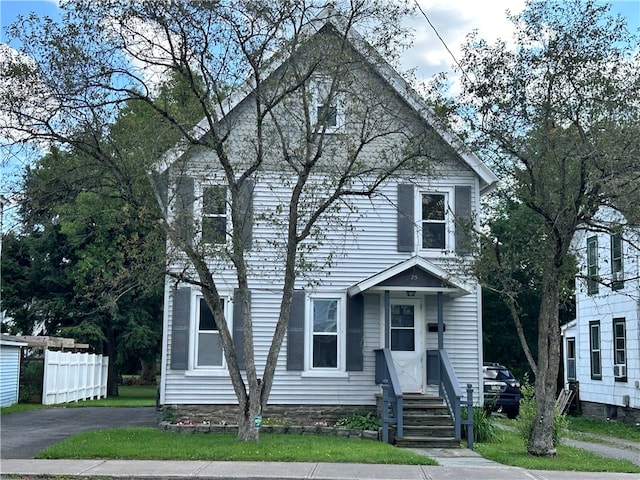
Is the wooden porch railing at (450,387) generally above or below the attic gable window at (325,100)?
below

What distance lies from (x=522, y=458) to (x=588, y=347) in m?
13.3

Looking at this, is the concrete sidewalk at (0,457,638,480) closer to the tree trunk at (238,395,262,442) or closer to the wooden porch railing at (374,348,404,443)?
the tree trunk at (238,395,262,442)

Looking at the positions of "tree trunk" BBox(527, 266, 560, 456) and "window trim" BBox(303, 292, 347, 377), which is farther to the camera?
"window trim" BBox(303, 292, 347, 377)

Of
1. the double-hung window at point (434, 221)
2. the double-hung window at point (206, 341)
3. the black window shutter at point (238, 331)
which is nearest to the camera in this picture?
the black window shutter at point (238, 331)

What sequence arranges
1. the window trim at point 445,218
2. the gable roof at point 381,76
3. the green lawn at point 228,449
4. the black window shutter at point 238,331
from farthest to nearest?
the window trim at point 445,218, the black window shutter at point 238,331, the gable roof at point 381,76, the green lawn at point 228,449

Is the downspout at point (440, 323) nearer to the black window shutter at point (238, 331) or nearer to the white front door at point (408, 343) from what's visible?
the white front door at point (408, 343)

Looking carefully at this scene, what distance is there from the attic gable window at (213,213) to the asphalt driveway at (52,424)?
16.1 ft

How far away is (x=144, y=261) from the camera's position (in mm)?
14352

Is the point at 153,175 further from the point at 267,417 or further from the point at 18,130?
the point at 267,417

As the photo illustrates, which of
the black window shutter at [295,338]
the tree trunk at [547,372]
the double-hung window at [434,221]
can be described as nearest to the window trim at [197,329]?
the black window shutter at [295,338]

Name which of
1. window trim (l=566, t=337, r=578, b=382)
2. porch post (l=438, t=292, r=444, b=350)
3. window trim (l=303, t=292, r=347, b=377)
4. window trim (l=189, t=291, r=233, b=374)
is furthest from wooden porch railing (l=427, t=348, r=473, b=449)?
window trim (l=566, t=337, r=578, b=382)

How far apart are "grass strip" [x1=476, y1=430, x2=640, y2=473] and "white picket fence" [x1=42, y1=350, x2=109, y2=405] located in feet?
55.5

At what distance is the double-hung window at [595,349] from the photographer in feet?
80.7

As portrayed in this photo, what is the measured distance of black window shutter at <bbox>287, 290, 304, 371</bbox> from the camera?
58.3ft
